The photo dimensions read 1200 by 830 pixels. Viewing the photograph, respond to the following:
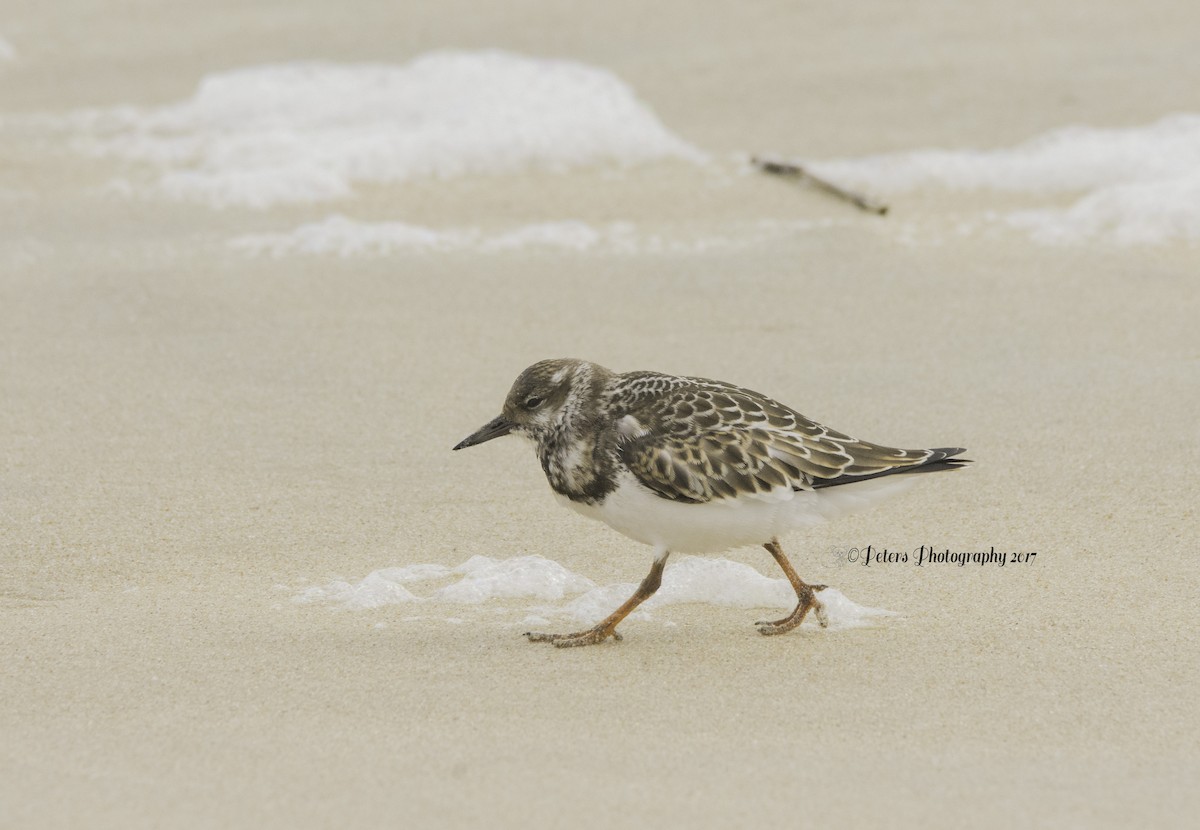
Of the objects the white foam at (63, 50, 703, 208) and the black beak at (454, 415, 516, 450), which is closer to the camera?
the black beak at (454, 415, 516, 450)

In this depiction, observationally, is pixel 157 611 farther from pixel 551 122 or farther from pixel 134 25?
pixel 134 25

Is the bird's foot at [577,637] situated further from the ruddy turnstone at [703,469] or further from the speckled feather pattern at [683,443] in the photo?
the speckled feather pattern at [683,443]

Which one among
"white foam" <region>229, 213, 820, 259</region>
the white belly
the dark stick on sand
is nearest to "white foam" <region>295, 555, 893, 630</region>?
the white belly

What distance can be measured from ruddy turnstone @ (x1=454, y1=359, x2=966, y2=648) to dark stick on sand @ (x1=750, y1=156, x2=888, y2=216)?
3134mm

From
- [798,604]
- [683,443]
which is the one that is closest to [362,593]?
[683,443]

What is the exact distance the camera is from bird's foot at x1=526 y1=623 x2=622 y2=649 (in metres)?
4.04

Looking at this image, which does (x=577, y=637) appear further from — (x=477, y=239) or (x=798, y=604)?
(x=477, y=239)

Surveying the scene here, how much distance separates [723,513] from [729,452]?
167mm

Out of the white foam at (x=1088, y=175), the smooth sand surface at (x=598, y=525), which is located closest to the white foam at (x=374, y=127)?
the smooth sand surface at (x=598, y=525)

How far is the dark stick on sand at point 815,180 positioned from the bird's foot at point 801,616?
10.9ft

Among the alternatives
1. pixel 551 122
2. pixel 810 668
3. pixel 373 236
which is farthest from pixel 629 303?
pixel 810 668

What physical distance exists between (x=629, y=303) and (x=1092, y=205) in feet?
7.64

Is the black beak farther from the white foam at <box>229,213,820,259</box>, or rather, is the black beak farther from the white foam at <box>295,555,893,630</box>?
the white foam at <box>229,213,820,259</box>

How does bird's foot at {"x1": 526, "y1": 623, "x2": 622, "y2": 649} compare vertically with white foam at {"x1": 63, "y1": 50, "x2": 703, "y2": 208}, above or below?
below
